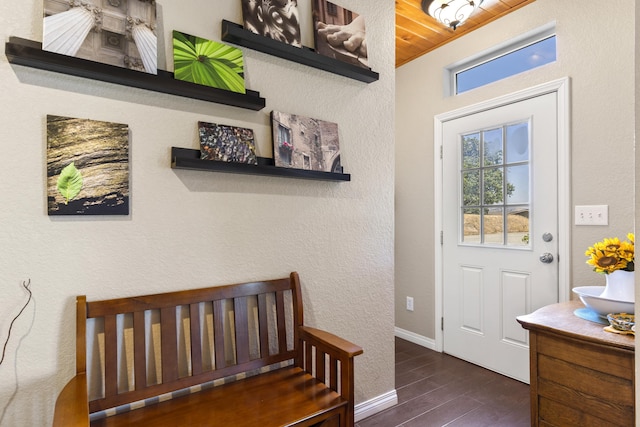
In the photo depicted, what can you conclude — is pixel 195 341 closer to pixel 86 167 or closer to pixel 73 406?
pixel 73 406

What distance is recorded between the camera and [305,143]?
1776 millimetres

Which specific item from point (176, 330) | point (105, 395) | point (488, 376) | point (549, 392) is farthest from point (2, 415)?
point (488, 376)

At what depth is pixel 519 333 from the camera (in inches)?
97.0

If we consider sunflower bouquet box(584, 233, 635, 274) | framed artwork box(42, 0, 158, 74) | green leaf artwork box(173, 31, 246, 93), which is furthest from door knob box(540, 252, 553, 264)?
framed artwork box(42, 0, 158, 74)

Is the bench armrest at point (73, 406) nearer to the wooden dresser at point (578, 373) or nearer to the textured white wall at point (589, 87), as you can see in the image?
the wooden dresser at point (578, 373)

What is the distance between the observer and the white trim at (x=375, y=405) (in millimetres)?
1970

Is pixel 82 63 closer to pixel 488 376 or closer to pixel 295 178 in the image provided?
pixel 295 178

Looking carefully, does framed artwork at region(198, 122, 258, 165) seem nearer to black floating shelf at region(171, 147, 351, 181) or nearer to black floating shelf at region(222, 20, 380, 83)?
black floating shelf at region(171, 147, 351, 181)

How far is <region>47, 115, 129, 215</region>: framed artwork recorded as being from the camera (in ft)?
4.00

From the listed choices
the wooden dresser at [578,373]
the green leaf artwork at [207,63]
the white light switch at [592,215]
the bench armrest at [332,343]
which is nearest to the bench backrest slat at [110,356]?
the bench armrest at [332,343]

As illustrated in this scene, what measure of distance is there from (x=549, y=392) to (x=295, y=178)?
1.49 m

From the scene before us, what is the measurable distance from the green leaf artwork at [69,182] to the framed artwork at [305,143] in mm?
779

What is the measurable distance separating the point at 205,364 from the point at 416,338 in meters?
2.22

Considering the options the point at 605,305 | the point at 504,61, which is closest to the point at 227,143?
the point at 605,305
